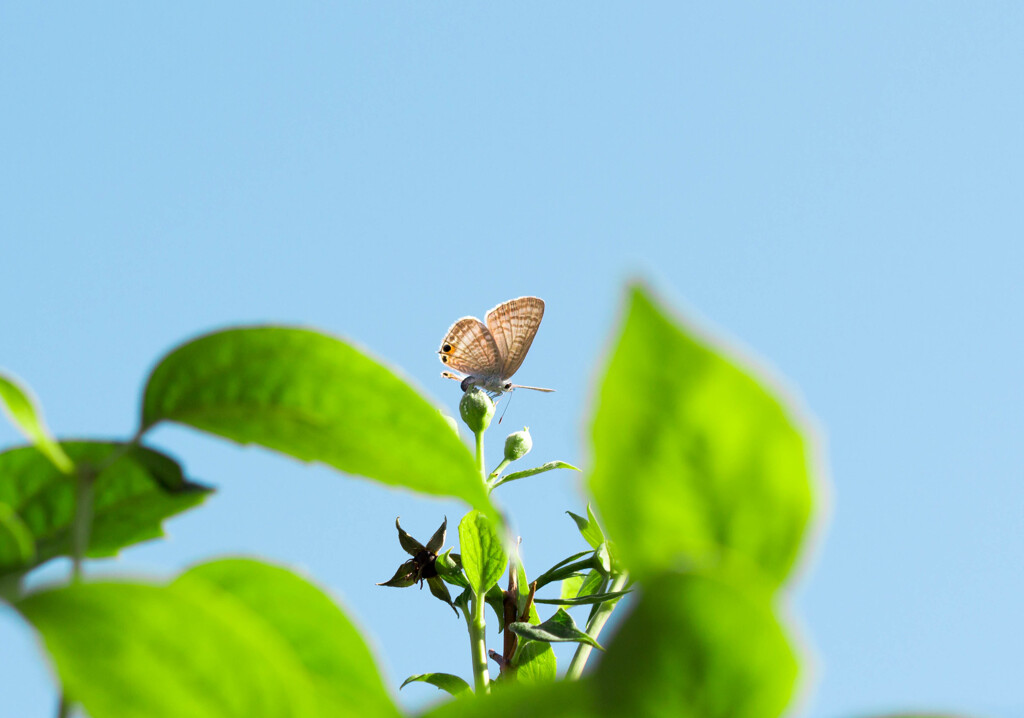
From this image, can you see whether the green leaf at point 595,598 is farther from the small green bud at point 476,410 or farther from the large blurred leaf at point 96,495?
the large blurred leaf at point 96,495

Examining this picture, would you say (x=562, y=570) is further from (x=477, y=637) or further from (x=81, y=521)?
(x=81, y=521)

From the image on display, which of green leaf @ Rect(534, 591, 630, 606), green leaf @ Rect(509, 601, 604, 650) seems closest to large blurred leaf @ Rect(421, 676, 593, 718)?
green leaf @ Rect(509, 601, 604, 650)

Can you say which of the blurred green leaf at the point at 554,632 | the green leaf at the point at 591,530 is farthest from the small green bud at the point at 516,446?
the blurred green leaf at the point at 554,632

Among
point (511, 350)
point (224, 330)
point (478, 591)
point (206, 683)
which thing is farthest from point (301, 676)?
point (511, 350)

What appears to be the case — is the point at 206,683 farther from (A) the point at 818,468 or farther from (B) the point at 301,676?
(A) the point at 818,468

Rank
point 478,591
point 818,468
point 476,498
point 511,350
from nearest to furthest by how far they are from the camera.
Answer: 1. point 818,468
2. point 476,498
3. point 478,591
4. point 511,350

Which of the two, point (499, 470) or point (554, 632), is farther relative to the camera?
point (499, 470)

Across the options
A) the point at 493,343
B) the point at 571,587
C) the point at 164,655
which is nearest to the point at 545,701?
the point at 164,655
